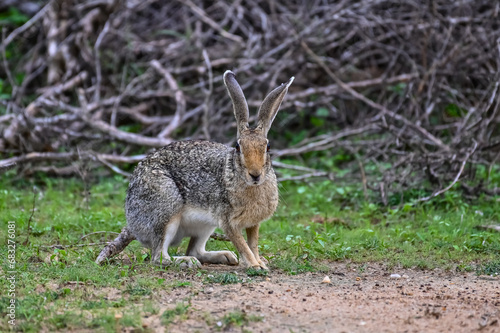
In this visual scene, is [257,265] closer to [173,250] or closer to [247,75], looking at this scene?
[173,250]

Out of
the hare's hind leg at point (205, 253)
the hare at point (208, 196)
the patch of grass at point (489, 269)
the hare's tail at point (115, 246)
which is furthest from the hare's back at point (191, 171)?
the patch of grass at point (489, 269)

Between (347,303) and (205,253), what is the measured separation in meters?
1.94

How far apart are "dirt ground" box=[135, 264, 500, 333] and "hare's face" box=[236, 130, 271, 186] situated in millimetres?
858

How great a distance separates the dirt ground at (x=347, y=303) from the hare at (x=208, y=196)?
0.56 m

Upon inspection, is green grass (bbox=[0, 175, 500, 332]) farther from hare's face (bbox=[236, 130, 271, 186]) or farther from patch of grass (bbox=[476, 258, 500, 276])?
hare's face (bbox=[236, 130, 271, 186])

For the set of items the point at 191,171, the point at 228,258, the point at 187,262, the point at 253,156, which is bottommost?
the point at 228,258

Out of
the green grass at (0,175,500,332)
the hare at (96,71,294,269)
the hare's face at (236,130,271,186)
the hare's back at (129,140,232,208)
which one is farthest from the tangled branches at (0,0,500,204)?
the hare's face at (236,130,271,186)

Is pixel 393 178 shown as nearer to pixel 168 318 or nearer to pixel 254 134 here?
pixel 254 134

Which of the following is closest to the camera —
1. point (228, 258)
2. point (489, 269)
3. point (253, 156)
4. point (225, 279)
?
point (225, 279)

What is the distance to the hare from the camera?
5.89 meters

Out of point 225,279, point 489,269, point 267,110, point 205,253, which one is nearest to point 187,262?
point 205,253

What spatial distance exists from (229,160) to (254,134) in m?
0.46

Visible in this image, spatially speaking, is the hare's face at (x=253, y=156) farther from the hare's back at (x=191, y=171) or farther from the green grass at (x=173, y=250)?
the green grass at (x=173, y=250)

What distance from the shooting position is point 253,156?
558cm
